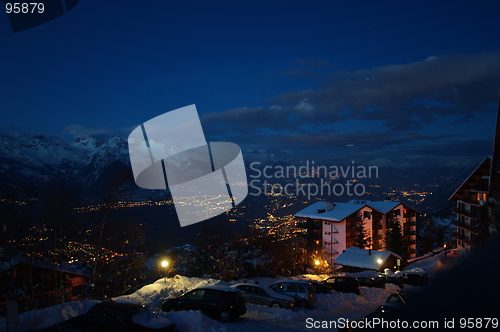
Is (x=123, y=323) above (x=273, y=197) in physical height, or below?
above

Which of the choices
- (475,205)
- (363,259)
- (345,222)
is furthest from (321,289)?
(345,222)

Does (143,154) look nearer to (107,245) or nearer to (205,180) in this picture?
(205,180)

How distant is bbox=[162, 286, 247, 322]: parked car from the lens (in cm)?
988

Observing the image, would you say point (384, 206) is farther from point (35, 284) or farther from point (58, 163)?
point (58, 163)

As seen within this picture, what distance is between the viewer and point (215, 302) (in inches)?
397

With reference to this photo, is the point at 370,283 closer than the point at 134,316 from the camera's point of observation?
No

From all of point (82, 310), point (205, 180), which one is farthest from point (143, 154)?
point (82, 310)

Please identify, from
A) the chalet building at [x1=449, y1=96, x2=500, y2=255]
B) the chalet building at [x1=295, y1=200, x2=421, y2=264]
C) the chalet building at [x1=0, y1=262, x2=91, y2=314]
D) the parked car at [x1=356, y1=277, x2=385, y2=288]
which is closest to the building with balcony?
the chalet building at [x1=449, y1=96, x2=500, y2=255]

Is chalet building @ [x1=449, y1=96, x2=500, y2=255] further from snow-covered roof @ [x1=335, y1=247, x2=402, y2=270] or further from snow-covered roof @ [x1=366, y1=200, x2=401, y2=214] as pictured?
snow-covered roof @ [x1=366, y1=200, x2=401, y2=214]

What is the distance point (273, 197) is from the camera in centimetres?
5172

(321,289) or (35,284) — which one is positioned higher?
(321,289)

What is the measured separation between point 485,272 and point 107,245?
66.4 feet

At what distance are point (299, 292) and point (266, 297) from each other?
5.05ft

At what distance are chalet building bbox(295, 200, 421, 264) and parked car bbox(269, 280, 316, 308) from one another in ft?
84.7
